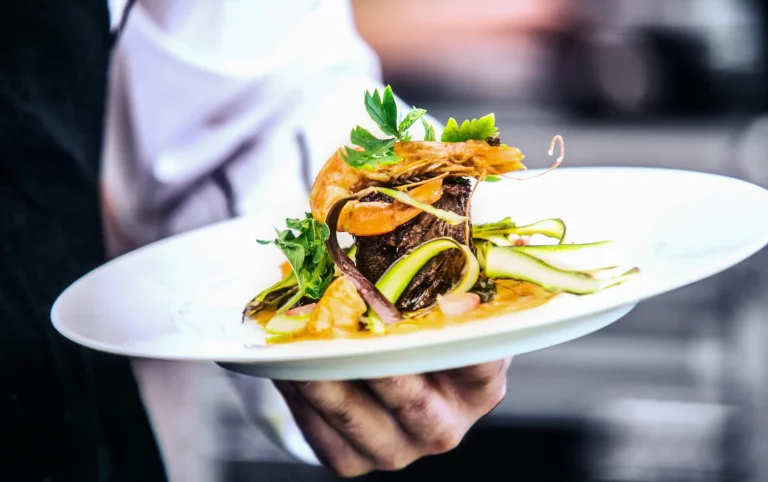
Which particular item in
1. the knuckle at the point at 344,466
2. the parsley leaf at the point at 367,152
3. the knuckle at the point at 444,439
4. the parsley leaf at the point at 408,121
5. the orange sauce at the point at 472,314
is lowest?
the knuckle at the point at 344,466

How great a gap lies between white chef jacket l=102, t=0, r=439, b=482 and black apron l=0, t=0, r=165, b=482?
119 millimetres

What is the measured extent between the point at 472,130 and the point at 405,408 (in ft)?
0.93

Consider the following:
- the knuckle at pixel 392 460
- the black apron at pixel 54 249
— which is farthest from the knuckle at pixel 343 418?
the black apron at pixel 54 249

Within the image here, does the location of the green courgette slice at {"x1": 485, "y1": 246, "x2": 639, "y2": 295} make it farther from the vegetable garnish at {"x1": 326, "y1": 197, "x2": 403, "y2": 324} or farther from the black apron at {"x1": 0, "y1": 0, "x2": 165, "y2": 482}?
the black apron at {"x1": 0, "y1": 0, "x2": 165, "y2": 482}

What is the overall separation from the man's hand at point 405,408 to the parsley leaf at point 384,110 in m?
0.24

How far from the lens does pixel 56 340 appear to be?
2.89 feet

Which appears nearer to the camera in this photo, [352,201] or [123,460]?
[352,201]

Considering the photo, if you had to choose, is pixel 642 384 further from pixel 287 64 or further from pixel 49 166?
pixel 49 166

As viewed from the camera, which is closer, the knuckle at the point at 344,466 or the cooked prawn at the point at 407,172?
the cooked prawn at the point at 407,172

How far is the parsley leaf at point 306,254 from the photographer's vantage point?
2.19ft

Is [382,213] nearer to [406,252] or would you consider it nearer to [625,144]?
[406,252]

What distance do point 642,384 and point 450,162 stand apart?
471 mm

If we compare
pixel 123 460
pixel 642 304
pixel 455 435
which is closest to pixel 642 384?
pixel 642 304

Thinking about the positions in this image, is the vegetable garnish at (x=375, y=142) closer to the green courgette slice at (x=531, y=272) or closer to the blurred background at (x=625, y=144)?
the green courgette slice at (x=531, y=272)
